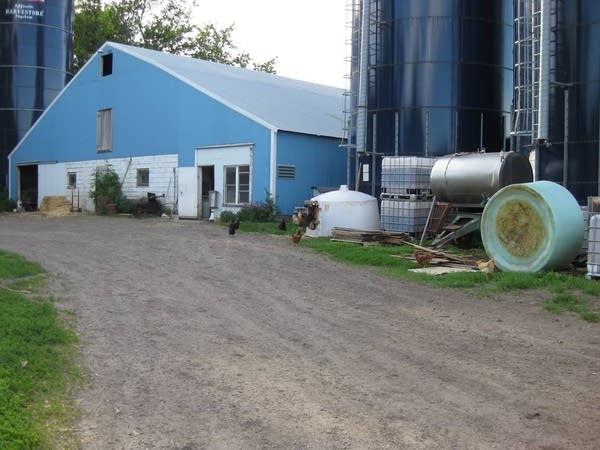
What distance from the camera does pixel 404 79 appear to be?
20609 millimetres

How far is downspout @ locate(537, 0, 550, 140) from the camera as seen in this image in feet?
51.2

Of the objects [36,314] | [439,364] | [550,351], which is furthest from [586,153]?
[36,314]

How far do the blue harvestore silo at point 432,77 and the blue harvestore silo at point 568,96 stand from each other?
4.14 metres

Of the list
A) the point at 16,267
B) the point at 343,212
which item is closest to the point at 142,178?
the point at 343,212

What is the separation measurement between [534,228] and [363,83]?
1007cm

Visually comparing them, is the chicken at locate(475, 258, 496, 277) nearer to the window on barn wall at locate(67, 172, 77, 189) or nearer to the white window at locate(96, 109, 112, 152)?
the white window at locate(96, 109, 112, 152)

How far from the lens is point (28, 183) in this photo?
3747 cm

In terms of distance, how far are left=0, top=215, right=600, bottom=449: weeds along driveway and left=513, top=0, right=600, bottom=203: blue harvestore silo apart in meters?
5.95

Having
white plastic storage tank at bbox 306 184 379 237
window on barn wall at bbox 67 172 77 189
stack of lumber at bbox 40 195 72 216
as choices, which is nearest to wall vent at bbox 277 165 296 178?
white plastic storage tank at bbox 306 184 379 237

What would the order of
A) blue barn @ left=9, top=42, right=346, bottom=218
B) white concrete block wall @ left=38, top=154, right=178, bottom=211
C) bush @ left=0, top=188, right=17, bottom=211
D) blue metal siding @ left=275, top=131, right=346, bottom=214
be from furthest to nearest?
bush @ left=0, top=188, right=17, bottom=211 → white concrete block wall @ left=38, top=154, right=178, bottom=211 → blue barn @ left=9, top=42, right=346, bottom=218 → blue metal siding @ left=275, top=131, right=346, bottom=214

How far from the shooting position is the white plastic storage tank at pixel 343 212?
62.2 feet

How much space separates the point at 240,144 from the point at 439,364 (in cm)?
1871

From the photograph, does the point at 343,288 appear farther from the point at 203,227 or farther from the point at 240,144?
the point at 240,144

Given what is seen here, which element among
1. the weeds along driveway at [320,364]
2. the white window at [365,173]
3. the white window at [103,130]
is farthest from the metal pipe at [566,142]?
the white window at [103,130]
